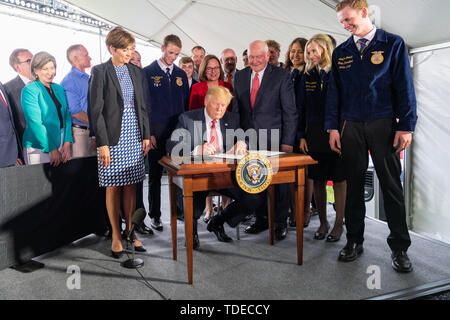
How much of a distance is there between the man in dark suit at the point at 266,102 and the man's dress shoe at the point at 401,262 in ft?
2.89

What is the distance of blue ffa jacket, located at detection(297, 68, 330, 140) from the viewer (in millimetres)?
2607

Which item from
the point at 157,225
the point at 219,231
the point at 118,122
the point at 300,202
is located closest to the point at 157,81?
the point at 118,122

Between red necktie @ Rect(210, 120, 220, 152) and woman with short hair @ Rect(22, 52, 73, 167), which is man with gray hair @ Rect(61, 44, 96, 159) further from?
red necktie @ Rect(210, 120, 220, 152)

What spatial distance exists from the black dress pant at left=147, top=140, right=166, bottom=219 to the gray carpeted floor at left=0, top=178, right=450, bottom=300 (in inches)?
17.7

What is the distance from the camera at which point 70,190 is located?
2607 millimetres

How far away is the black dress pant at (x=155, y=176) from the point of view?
304 centimetres

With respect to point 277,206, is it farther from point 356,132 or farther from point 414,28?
point 414,28

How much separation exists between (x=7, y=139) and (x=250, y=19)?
3663 millimetres

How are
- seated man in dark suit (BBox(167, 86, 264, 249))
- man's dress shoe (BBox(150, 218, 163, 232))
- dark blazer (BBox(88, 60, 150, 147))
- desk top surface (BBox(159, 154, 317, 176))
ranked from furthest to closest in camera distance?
1. man's dress shoe (BBox(150, 218, 163, 232))
2. seated man in dark suit (BBox(167, 86, 264, 249))
3. dark blazer (BBox(88, 60, 150, 147))
4. desk top surface (BBox(159, 154, 317, 176))

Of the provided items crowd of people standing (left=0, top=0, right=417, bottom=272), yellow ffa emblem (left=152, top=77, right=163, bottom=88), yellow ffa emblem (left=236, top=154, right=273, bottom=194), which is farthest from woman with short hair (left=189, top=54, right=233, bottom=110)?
yellow ffa emblem (left=236, top=154, right=273, bottom=194)

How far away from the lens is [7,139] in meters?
2.35

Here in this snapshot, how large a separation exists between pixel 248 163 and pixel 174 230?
0.77 meters

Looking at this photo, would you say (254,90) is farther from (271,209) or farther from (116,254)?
(116,254)

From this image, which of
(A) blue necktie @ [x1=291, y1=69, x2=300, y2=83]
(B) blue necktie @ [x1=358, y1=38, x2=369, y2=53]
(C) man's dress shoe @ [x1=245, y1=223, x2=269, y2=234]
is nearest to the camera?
(B) blue necktie @ [x1=358, y1=38, x2=369, y2=53]
